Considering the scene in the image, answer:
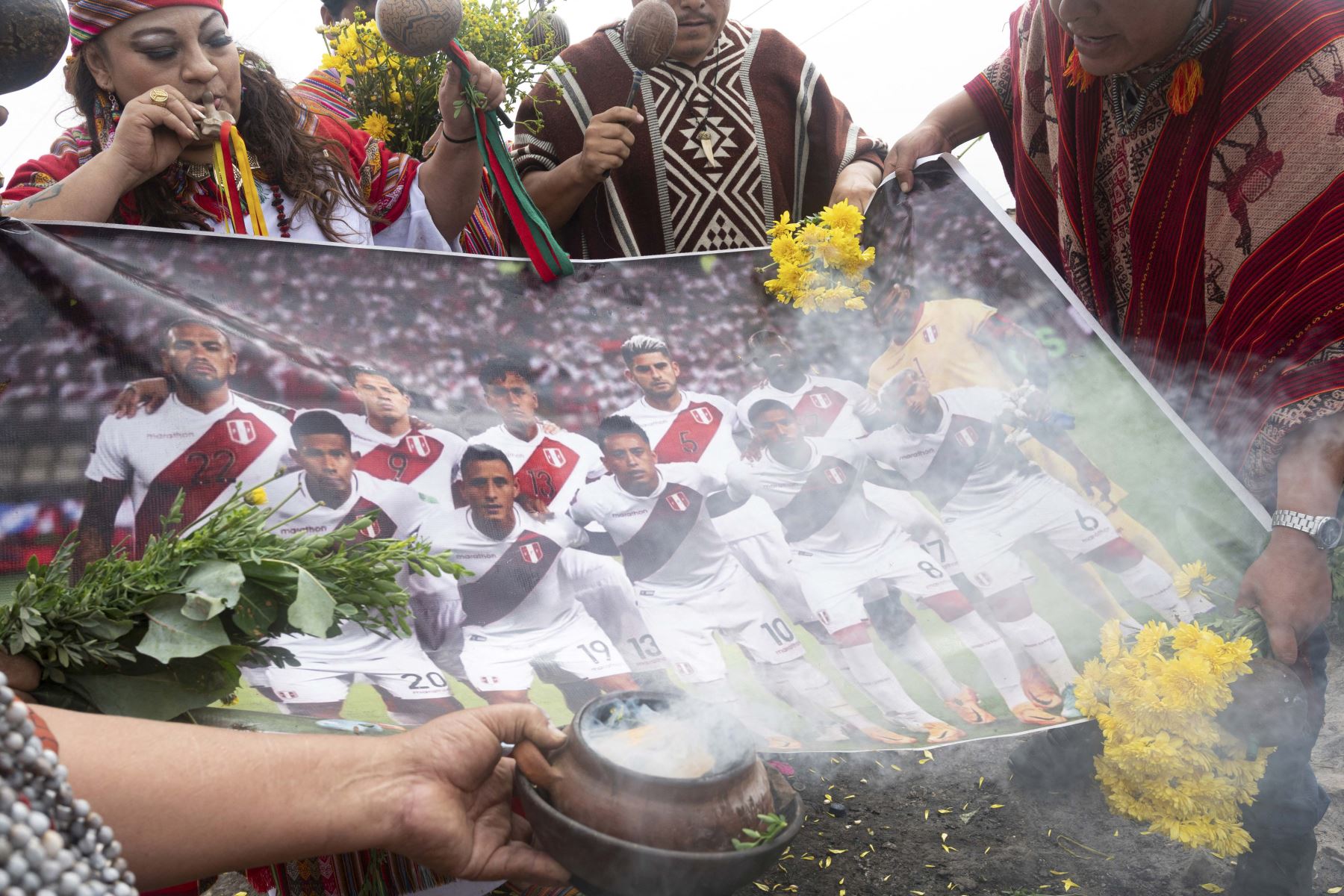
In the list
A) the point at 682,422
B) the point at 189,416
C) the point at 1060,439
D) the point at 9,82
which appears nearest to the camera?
the point at 9,82

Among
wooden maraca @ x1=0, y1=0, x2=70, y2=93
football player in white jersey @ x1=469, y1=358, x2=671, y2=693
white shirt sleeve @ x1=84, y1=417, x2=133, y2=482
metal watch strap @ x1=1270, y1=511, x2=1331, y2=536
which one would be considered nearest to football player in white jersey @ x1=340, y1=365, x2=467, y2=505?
football player in white jersey @ x1=469, y1=358, x2=671, y2=693

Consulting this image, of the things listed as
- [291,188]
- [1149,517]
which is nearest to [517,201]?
[291,188]

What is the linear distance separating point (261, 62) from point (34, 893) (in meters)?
2.29

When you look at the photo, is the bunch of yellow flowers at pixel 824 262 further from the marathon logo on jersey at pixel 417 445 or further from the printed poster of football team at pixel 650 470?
the marathon logo on jersey at pixel 417 445

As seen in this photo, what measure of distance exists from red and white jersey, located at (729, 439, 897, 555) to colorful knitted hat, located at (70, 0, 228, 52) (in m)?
1.83

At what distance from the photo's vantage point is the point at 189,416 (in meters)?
2.10

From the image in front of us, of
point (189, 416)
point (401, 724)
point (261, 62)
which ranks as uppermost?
point (261, 62)

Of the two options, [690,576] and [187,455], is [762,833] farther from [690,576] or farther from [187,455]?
[187,455]

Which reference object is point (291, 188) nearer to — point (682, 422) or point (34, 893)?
point (682, 422)

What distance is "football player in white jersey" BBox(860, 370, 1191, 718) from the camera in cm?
208

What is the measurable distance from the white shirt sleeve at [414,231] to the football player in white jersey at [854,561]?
1.09 meters

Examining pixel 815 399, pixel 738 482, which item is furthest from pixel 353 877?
pixel 815 399

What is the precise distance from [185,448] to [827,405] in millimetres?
1536

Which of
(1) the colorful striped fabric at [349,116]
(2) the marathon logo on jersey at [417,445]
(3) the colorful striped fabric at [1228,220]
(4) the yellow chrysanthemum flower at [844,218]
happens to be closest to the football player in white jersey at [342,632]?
(2) the marathon logo on jersey at [417,445]
